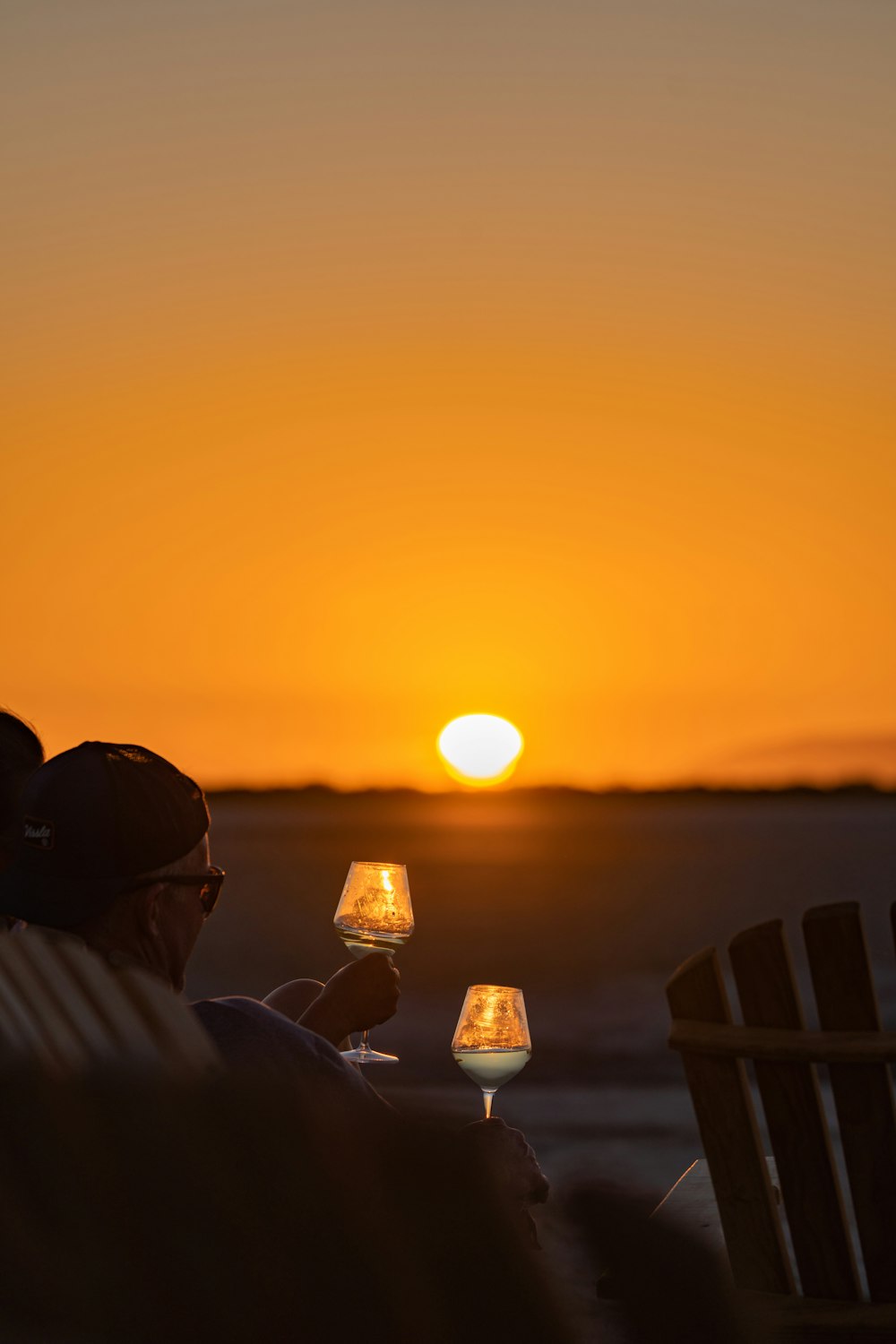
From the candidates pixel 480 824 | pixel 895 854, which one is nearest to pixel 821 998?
pixel 895 854

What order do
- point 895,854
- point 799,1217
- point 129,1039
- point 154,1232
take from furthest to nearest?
point 895,854 → point 799,1217 → point 129,1039 → point 154,1232

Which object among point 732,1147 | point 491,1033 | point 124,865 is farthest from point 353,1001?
point 732,1147

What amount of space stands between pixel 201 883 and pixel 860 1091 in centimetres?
213

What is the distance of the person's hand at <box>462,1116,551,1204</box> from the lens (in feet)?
5.87

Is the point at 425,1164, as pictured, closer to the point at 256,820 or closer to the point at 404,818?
the point at 256,820

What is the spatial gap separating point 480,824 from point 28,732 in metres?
62.8

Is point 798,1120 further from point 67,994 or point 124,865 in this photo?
point 67,994

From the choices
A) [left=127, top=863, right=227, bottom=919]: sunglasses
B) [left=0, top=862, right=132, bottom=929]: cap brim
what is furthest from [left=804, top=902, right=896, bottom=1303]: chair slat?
[left=0, top=862, right=132, bottom=929]: cap brim

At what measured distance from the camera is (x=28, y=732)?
142 inches

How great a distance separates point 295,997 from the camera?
3369 millimetres

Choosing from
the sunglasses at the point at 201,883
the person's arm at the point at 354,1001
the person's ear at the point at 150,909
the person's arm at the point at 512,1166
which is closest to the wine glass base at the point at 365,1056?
the person's arm at the point at 354,1001

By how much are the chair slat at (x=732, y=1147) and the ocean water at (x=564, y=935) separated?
503 mm

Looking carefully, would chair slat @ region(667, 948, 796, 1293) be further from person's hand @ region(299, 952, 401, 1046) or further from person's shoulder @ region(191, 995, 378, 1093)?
person's shoulder @ region(191, 995, 378, 1093)

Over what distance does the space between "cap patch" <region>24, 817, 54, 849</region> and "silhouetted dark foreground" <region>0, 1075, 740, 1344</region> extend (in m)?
0.62
